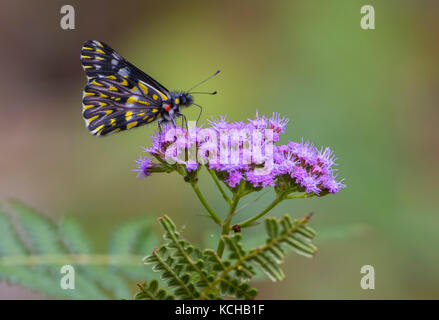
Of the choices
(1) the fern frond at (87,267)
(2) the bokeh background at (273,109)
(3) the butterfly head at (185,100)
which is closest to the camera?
(1) the fern frond at (87,267)

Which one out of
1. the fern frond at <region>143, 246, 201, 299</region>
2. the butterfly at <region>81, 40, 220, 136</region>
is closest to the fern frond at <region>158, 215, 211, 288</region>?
the fern frond at <region>143, 246, 201, 299</region>

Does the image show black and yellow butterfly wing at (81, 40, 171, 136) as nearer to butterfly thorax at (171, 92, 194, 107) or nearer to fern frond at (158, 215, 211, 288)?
butterfly thorax at (171, 92, 194, 107)

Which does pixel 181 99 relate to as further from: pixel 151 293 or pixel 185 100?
→ pixel 151 293

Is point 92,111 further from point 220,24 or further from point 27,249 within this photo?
point 220,24

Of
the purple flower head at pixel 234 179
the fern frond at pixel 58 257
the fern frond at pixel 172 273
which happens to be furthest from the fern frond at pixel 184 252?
the fern frond at pixel 58 257

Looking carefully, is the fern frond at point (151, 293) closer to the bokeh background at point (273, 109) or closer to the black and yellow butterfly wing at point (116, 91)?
the black and yellow butterfly wing at point (116, 91)

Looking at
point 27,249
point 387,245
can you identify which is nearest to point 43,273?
point 27,249
